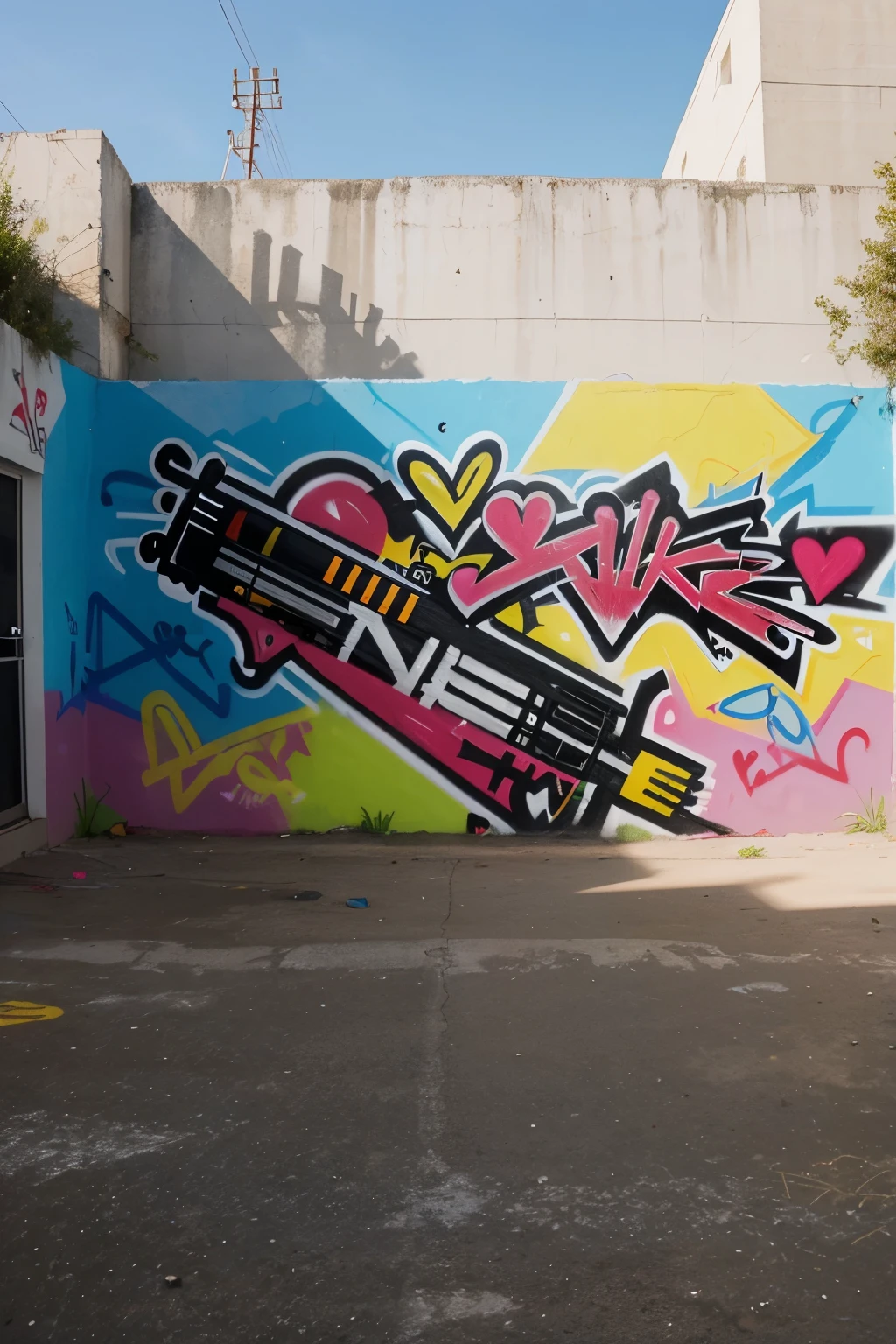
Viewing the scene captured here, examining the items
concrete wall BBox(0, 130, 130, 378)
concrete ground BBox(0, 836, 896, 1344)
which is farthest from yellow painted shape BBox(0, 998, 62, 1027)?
concrete wall BBox(0, 130, 130, 378)

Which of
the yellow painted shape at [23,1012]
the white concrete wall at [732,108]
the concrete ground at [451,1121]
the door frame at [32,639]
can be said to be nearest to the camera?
the concrete ground at [451,1121]

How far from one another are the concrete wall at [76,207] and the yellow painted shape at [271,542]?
1.66m

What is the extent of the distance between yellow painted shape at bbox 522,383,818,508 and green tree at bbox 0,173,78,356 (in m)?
3.14

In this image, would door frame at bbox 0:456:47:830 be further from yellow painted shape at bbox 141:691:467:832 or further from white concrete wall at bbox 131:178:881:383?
white concrete wall at bbox 131:178:881:383

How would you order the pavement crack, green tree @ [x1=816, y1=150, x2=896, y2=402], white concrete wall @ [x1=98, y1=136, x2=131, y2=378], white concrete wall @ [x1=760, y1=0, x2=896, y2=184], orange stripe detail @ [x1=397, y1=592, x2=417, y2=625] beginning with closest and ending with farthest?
the pavement crack, green tree @ [x1=816, y1=150, x2=896, y2=402], orange stripe detail @ [x1=397, y1=592, x2=417, y2=625], white concrete wall @ [x1=98, y1=136, x2=131, y2=378], white concrete wall @ [x1=760, y1=0, x2=896, y2=184]

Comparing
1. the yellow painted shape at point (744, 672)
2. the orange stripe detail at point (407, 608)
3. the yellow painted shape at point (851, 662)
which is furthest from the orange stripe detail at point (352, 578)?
the yellow painted shape at point (851, 662)

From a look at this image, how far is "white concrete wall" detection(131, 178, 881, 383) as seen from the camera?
25.1 ft

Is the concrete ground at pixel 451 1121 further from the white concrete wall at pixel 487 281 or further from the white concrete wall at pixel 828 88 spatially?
the white concrete wall at pixel 828 88

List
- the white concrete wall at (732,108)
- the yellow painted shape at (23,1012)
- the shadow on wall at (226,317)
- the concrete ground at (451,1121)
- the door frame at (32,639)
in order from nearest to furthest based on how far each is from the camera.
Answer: the concrete ground at (451,1121) → the yellow painted shape at (23,1012) → the door frame at (32,639) → the shadow on wall at (226,317) → the white concrete wall at (732,108)

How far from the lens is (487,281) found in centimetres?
773

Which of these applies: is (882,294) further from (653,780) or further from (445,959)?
(445,959)

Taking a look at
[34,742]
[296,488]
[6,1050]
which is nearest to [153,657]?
[34,742]

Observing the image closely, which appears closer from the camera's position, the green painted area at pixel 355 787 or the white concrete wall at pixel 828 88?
the green painted area at pixel 355 787

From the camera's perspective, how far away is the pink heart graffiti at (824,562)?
265 inches
